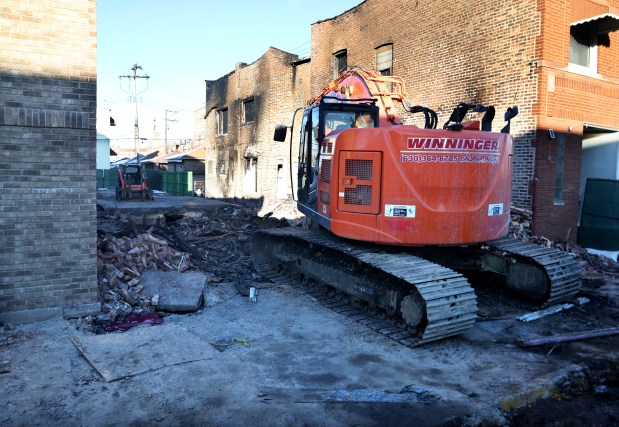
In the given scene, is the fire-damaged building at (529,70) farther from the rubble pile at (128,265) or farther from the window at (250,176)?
the window at (250,176)

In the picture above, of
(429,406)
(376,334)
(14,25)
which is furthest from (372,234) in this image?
(14,25)

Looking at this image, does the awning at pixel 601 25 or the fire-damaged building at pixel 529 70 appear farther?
the awning at pixel 601 25

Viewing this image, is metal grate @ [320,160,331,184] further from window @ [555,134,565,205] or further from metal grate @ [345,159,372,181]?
window @ [555,134,565,205]

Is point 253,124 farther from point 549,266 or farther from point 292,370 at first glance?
point 292,370

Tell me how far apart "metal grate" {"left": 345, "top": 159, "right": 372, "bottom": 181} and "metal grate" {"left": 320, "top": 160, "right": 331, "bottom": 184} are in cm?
47

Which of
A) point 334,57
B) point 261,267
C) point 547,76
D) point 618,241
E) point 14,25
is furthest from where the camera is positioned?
point 334,57

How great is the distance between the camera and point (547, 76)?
10914 mm

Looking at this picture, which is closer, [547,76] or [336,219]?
[336,219]

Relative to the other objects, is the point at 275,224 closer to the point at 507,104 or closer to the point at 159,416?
the point at 507,104

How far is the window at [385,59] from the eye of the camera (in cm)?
1543

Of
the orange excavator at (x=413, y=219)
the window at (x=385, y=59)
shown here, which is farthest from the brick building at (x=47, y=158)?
the window at (x=385, y=59)

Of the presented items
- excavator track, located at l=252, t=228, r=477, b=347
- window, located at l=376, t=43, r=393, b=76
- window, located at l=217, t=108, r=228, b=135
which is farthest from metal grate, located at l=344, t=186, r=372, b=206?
window, located at l=217, t=108, r=228, b=135

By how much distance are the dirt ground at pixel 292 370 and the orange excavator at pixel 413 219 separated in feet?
1.43

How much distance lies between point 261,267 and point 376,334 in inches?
145
